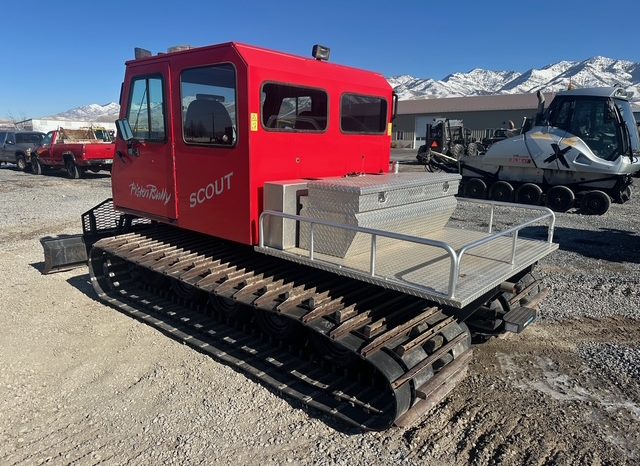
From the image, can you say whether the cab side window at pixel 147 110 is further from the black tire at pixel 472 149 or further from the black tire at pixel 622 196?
the black tire at pixel 472 149

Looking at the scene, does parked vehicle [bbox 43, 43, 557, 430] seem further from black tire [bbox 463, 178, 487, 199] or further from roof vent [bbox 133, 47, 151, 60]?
black tire [bbox 463, 178, 487, 199]

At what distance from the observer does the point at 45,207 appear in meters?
13.2

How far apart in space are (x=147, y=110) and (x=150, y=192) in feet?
3.13

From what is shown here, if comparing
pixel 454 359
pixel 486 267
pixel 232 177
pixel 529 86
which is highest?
pixel 529 86

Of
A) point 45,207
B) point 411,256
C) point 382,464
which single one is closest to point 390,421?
point 382,464

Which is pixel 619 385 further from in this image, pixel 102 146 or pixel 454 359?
pixel 102 146

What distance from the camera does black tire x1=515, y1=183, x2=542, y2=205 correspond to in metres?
13.7

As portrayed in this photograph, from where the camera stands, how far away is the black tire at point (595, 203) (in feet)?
41.3

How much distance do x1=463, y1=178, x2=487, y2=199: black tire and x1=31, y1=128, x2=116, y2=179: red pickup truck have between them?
519 inches

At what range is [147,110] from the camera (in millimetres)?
5523

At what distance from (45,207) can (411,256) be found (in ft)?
39.9

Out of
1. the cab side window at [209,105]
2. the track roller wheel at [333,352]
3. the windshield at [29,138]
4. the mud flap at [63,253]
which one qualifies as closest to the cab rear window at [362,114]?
the cab side window at [209,105]

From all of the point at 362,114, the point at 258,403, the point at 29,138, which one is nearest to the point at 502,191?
the point at 362,114

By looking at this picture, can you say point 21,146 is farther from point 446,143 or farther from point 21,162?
point 446,143
